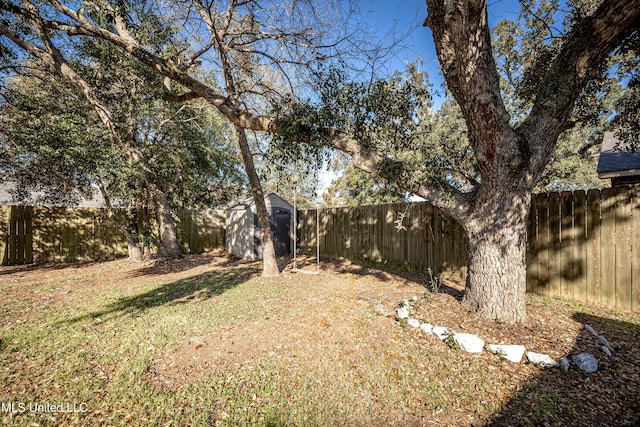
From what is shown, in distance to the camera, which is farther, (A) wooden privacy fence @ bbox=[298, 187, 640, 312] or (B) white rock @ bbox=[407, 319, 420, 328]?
(A) wooden privacy fence @ bbox=[298, 187, 640, 312]

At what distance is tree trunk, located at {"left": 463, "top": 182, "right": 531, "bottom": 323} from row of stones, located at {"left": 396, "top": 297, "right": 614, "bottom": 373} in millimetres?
639

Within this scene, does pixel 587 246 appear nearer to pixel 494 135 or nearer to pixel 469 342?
pixel 494 135

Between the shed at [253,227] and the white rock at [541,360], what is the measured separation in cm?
775

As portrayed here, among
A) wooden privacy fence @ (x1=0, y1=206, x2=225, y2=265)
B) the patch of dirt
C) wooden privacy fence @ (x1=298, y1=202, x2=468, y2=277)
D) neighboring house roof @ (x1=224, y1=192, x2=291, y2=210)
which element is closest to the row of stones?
the patch of dirt

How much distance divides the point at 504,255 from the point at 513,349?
112cm

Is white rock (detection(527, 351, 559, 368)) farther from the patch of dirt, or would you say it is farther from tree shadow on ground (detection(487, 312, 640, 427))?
the patch of dirt

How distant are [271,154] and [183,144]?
19.8 feet

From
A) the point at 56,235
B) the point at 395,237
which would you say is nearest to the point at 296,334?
the point at 395,237

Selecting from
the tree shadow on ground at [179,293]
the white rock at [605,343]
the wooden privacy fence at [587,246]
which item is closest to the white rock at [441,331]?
the white rock at [605,343]

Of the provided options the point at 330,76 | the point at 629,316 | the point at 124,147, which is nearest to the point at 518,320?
the point at 629,316

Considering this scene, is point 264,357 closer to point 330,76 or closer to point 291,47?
point 330,76

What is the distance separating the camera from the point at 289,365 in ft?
8.58

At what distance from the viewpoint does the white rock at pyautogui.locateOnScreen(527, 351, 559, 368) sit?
253 centimetres

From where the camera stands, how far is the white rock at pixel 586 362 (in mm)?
2457
